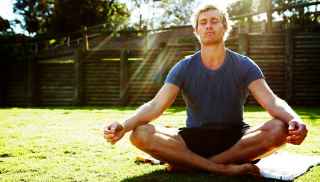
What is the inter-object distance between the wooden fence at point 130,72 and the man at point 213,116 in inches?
502

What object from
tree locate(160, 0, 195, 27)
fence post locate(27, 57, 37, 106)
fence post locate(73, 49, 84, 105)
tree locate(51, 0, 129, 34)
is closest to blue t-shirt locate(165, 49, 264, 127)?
fence post locate(73, 49, 84, 105)

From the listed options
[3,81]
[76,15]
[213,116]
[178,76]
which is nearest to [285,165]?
[213,116]

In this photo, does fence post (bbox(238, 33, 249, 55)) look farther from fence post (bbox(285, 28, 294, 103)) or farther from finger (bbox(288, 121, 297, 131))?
finger (bbox(288, 121, 297, 131))

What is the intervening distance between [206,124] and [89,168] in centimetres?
122

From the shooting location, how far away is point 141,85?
62.0 ft

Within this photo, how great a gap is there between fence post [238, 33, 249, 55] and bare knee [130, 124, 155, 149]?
1355 cm

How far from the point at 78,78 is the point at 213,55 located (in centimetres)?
1584

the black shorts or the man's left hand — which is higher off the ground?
the man's left hand

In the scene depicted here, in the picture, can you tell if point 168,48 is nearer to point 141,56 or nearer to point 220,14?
point 141,56

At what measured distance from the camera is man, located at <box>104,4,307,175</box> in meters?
3.97

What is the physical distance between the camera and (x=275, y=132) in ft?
12.8

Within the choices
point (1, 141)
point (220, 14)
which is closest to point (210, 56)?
point (220, 14)

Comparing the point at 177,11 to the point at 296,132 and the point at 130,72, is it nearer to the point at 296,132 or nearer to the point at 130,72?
the point at 130,72

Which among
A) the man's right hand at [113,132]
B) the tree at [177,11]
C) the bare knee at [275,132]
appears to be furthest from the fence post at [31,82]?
the tree at [177,11]
